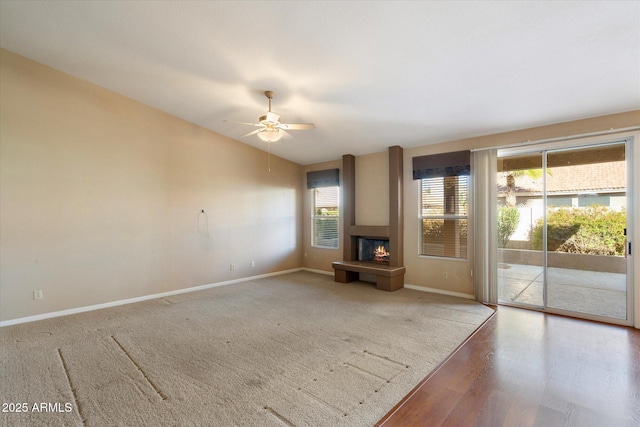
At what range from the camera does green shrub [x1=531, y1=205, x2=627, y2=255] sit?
392 centimetres

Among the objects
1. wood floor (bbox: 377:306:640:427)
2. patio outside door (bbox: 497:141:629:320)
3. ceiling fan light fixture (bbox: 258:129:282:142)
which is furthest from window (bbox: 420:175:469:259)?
ceiling fan light fixture (bbox: 258:129:282:142)

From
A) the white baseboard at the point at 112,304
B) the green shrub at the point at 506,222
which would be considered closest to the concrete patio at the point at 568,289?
the green shrub at the point at 506,222

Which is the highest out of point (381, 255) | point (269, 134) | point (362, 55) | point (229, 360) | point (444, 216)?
point (362, 55)

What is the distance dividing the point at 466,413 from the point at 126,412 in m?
2.42

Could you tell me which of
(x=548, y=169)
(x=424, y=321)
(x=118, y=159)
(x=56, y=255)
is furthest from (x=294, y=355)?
(x=548, y=169)

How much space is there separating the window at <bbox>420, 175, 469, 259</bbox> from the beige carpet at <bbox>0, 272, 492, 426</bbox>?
1022 mm

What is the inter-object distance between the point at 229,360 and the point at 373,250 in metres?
4.17

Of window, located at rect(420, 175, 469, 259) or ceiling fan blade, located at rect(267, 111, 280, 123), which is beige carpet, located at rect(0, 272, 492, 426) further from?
ceiling fan blade, located at rect(267, 111, 280, 123)

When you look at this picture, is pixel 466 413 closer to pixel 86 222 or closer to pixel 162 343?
pixel 162 343

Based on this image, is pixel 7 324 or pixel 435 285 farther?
pixel 435 285

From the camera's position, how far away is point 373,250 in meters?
6.45

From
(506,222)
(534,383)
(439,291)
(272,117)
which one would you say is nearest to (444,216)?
(506,222)

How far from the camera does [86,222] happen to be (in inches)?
175

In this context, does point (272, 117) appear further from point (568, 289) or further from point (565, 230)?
point (568, 289)
